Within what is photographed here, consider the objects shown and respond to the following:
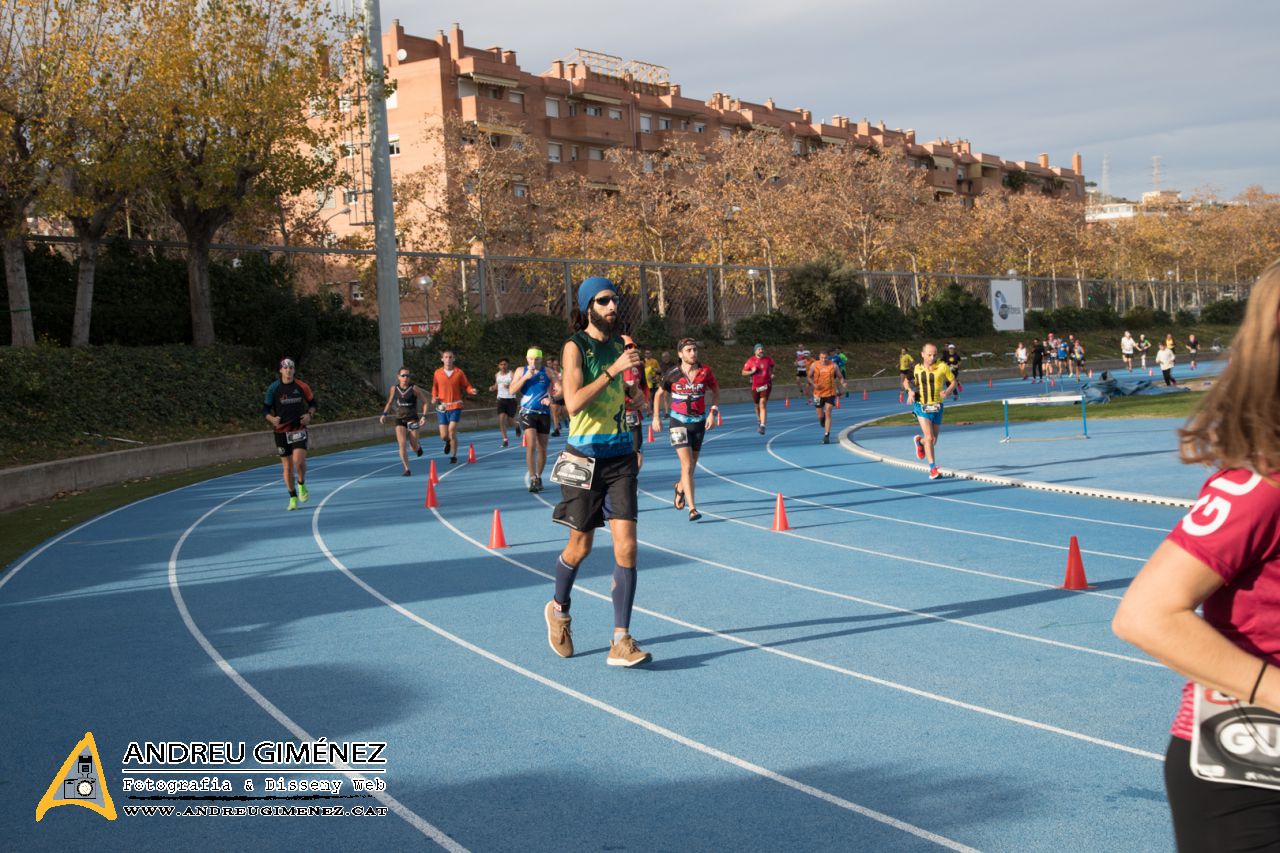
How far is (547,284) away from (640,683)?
37.5m

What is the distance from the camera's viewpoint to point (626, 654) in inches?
285

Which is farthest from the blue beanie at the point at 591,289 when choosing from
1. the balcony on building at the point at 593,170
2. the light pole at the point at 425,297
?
the balcony on building at the point at 593,170

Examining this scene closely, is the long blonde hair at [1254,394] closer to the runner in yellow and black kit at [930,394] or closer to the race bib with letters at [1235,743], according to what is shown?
the race bib with letters at [1235,743]

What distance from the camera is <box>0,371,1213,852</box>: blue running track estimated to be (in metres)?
4.99

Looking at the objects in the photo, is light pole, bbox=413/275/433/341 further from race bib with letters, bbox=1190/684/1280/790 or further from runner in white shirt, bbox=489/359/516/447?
race bib with letters, bbox=1190/684/1280/790

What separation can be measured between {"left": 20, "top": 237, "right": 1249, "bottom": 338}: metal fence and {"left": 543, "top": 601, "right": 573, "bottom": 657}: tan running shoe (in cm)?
2533

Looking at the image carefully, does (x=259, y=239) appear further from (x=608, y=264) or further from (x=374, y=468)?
(x=374, y=468)

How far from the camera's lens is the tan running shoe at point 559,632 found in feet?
24.8

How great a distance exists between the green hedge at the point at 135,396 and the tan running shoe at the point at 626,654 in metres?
16.8

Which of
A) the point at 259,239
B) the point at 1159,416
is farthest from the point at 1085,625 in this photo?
the point at 259,239

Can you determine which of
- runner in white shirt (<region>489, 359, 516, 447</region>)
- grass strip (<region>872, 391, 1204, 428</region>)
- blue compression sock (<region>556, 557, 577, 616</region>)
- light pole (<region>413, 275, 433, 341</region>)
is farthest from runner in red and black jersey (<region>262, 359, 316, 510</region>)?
light pole (<region>413, 275, 433, 341</region>)

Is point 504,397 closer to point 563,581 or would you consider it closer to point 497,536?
point 497,536

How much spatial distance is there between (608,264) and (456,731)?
39.0m

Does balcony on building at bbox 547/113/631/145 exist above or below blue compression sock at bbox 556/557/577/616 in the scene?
above
